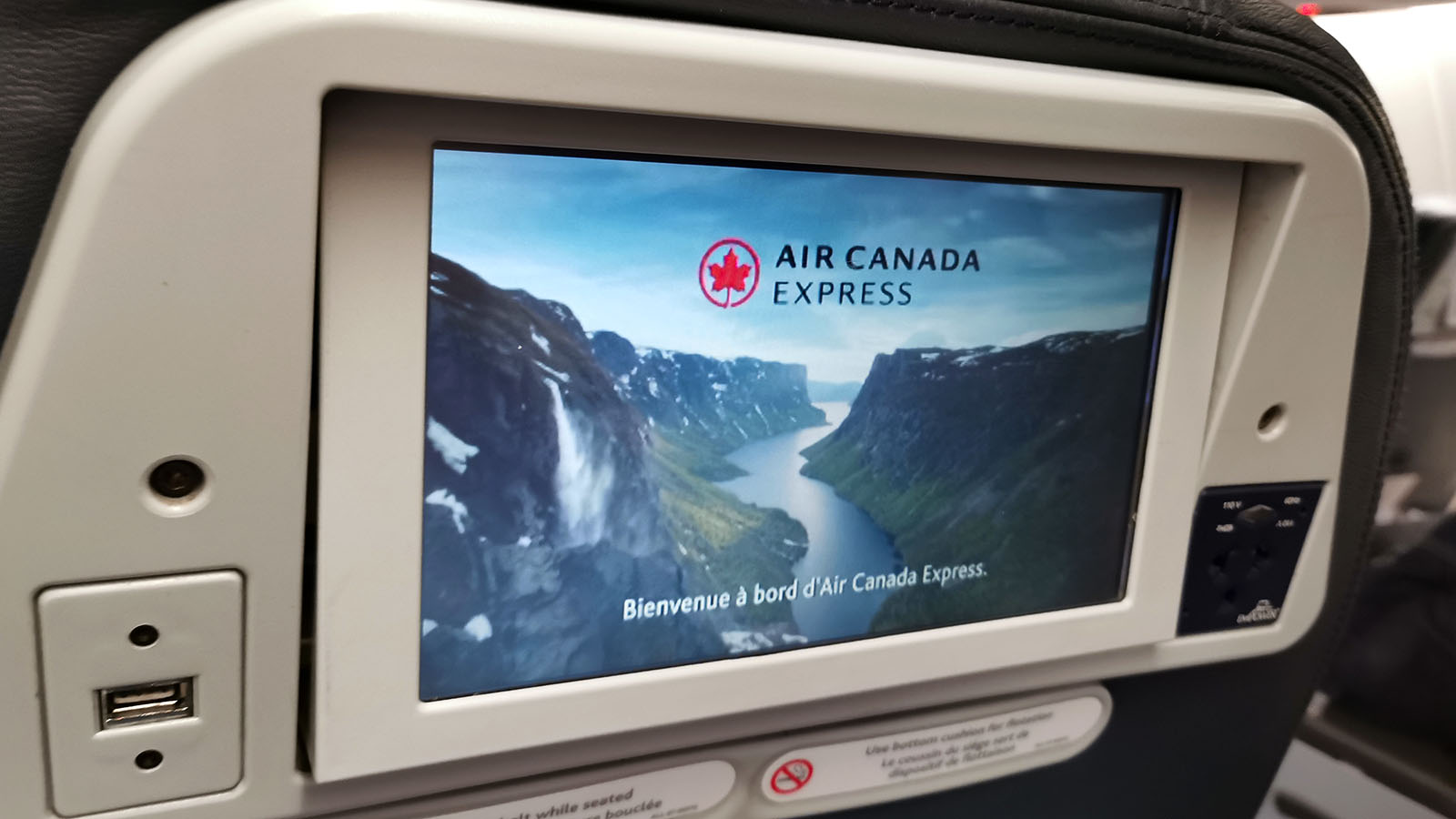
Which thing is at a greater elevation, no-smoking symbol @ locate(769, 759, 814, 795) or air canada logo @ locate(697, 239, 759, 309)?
air canada logo @ locate(697, 239, 759, 309)

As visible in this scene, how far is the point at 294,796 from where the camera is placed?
733 mm

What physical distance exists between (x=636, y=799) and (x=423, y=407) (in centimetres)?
40

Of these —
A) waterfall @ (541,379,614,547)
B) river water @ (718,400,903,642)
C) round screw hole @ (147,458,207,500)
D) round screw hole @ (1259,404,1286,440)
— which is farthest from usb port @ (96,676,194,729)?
round screw hole @ (1259,404,1286,440)

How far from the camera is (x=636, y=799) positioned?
2.89 feet

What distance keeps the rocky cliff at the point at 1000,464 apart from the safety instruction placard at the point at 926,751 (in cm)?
14

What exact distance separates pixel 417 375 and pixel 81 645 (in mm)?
255

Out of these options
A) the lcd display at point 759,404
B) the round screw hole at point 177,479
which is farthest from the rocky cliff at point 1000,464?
the round screw hole at point 177,479

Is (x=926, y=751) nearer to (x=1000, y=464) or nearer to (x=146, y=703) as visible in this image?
(x=1000, y=464)

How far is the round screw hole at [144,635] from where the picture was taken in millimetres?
646

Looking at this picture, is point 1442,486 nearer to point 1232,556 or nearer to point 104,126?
point 1232,556

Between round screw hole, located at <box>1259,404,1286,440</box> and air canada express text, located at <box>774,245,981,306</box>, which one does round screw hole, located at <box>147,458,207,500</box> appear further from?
round screw hole, located at <box>1259,404,1286,440</box>

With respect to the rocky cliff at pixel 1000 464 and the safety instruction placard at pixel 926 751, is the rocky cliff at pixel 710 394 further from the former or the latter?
the safety instruction placard at pixel 926 751

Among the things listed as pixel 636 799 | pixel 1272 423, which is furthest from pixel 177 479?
pixel 1272 423

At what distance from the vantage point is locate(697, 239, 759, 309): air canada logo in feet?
2.45
